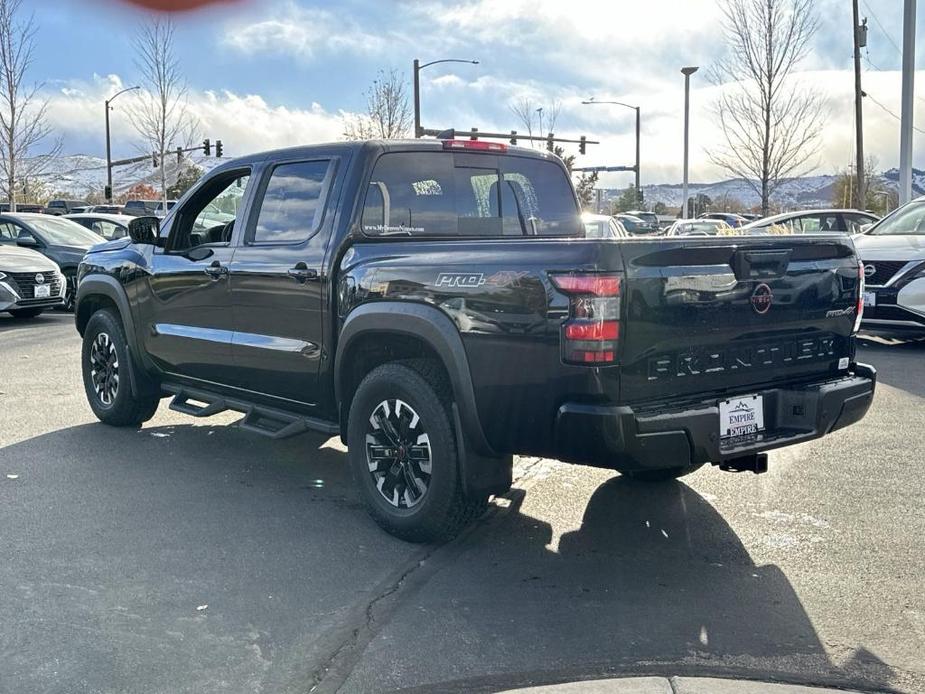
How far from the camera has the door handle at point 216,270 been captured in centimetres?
548

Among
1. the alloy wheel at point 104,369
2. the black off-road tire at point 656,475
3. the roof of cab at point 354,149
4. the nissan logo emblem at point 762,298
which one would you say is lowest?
the black off-road tire at point 656,475

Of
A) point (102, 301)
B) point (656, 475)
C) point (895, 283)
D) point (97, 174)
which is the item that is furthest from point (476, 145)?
point (97, 174)

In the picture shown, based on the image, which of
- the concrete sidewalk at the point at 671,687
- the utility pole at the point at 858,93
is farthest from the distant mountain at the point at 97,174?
the utility pole at the point at 858,93

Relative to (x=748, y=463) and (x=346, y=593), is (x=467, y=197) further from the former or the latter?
(x=346, y=593)

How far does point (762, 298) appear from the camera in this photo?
4031 mm

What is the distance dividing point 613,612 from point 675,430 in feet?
2.53

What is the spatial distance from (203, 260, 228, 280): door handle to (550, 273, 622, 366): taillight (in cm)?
259

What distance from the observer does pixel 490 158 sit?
539 cm

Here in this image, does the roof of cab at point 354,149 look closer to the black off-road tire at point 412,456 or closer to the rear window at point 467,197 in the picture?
the rear window at point 467,197

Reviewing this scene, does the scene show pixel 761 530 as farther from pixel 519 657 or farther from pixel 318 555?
pixel 318 555

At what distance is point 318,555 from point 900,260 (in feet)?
26.3

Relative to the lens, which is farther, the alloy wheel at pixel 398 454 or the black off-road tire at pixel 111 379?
the black off-road tire at pixel 111 379

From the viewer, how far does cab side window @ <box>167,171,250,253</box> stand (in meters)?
5.82

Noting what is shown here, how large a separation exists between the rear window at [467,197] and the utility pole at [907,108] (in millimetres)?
15520
